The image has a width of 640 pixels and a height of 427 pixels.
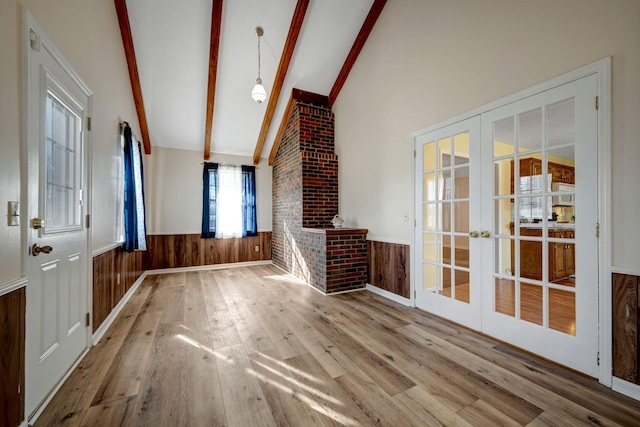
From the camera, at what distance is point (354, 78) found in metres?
4.16

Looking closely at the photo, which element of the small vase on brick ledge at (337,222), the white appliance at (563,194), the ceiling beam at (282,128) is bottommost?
the small vase on brick ledge at (337,222)

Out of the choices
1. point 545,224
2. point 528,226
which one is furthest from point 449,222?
point 545,224

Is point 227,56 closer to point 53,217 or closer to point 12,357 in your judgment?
point 53,217

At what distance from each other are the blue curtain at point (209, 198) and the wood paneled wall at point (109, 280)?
1638 millimetres

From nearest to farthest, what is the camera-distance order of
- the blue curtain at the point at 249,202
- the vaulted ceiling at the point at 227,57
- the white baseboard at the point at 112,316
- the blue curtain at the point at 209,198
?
the white baseboard at the point at 112,316 < the vaulted ceiling at the point at 227,57 < the blue curtain at the point at 209,198 < the blue curtain at the point at 249,202

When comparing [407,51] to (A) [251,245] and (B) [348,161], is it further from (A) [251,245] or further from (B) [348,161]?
(A) [251,245]

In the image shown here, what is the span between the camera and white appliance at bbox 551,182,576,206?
186 cm

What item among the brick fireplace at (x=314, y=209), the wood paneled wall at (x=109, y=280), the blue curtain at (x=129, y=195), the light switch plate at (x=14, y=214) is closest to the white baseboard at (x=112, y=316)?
the wood paneled wall at (x=109, y=280)

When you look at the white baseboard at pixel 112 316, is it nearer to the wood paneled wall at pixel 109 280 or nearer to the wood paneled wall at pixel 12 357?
the wood paneled wall at pixel 109 280

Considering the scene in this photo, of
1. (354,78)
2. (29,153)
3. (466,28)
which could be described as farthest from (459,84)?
(29,153)

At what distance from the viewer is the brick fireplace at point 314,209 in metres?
3.75

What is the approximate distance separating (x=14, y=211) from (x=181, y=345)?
1521 millimetres

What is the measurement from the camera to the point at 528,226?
84.2 inches

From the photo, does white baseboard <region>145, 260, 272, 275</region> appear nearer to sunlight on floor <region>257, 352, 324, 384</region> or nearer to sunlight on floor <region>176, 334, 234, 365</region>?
sunlight on floor <region>176, 334, 234, 365</region>
